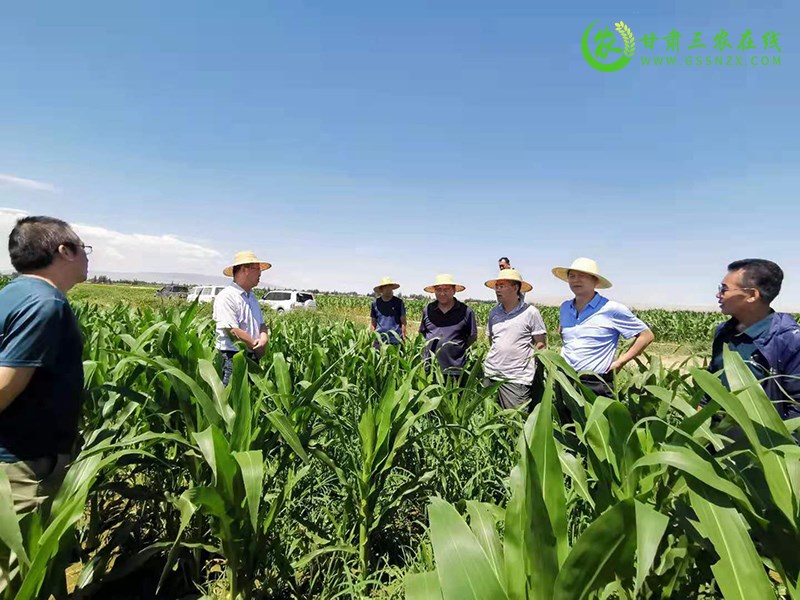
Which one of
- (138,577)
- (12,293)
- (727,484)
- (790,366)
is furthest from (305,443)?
(790,366)

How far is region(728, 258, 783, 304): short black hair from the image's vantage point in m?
2.24

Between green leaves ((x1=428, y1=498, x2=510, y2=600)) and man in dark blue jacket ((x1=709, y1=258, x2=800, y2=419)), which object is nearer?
green leaves ((x1=428, y1=498, x2=510, y2=600))

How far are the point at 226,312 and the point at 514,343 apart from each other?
7.75 ft

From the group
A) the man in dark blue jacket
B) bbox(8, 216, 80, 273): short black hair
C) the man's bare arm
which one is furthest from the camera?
the man in dark blue jacket

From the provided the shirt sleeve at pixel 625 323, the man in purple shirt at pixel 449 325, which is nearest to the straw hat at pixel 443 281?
the man in purple shirt at pixel 449 325

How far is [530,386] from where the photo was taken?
3781 mm

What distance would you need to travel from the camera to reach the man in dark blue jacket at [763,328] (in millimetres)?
2127

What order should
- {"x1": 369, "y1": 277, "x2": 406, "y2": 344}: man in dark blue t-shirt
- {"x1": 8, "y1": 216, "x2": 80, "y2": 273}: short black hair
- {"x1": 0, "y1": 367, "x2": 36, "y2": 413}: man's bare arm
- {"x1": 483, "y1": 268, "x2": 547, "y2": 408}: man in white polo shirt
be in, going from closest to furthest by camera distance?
{"x1": 0, "y1": 367, "x2": 36, "y2": 413}: man's bare arm, {"x1": 8, "y1": 216, "x2": 80, "y2": 273}: short black hair, {"x1": 483, "y1": 268, "x2": 547, "y2": 408}: man in white polo shirt, {"x1": 369, "y1": 277, "x2": 406, "y2": 344}: man in dark blue t-shirt

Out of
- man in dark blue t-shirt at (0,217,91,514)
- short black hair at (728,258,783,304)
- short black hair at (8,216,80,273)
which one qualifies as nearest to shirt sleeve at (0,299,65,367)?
man in dark blue t-shirt at (0,217,91,514)

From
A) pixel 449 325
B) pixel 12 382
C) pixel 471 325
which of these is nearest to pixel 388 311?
pixel 449 325

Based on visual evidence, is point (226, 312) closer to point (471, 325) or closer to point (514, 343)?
point (471, 325)

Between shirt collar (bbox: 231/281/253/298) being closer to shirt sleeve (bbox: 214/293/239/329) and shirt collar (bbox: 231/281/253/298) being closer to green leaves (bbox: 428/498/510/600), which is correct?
shirt sleeve (bbox: 214/293/239/329)

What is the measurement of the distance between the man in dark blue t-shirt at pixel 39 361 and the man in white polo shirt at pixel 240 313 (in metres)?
1.76

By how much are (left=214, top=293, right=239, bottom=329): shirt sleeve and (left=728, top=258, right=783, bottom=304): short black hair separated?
11.1ft
